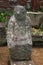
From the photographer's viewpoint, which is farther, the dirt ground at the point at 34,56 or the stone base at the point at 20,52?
the dirt ground at the point at 34,56

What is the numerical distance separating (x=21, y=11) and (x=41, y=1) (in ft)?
13.0

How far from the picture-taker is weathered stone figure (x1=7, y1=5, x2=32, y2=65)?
6.34 meters

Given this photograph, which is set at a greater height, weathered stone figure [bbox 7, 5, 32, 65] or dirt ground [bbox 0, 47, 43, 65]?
weathered stone figure [bbox 7, 5, 32, 65]

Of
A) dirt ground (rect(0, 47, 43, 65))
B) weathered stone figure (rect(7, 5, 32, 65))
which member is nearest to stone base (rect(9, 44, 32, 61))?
weathered stone figure (rect(7, 5, 32, 65))

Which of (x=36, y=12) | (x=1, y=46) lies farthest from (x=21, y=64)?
(x=36, y=12)

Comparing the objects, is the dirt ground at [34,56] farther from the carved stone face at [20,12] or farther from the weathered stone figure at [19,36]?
the carved stone face at [20,12]

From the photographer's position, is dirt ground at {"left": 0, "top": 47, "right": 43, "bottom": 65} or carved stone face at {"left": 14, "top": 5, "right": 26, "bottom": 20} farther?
dirt ground at {"left": 0, "top": 47, "right": 43, "bottom": 65}

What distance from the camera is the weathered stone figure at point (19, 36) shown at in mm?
6344

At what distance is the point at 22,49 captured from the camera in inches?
250

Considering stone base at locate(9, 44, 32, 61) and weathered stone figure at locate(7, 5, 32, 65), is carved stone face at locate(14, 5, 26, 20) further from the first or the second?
stone base at locate(9, 44, 32, 61)

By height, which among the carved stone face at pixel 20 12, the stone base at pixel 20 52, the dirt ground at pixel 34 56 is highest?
the carved stone face at pixel 20 12

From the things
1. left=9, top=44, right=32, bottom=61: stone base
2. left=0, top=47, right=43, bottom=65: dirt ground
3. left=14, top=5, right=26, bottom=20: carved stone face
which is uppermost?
left=14, top=5, right=26, bottom=20: carved stone face

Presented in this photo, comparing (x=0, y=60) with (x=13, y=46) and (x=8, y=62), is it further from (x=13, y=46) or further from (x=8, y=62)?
(x=13, y=46)

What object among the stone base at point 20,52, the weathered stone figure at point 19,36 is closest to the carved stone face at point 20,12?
the weathered stone figure at point 19,36
